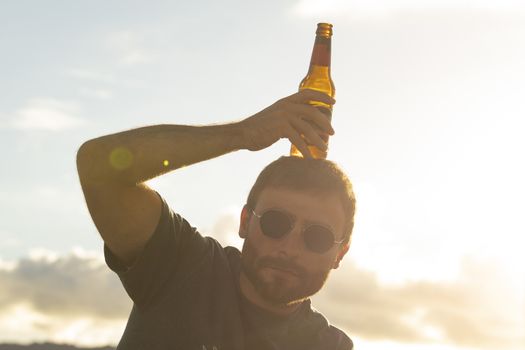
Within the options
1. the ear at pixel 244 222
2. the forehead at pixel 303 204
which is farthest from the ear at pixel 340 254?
the ear at pixel 244 222

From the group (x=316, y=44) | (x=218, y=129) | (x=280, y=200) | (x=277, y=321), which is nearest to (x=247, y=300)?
(x=277, y=321)

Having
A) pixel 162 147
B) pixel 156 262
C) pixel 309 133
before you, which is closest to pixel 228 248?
pixel 156 262

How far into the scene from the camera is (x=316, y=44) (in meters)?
7.23

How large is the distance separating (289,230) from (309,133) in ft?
4.18

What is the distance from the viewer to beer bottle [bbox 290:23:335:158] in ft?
23.3

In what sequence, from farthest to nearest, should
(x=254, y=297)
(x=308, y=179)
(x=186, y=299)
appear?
(x=308, y=179) → (x=254, y=297) → (x=186, y=299)

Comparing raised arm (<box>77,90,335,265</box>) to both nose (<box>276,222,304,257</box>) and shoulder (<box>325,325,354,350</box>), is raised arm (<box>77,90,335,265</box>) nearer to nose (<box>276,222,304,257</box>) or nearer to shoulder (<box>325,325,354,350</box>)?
nose (<box>276,222,304,257</box>)

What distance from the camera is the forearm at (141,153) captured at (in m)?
5.40

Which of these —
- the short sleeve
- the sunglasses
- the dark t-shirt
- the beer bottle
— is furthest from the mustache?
the beer bottle

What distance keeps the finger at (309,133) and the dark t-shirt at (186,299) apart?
3.67 feet

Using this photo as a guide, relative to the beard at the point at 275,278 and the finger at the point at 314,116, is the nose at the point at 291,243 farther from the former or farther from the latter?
the finger at the point at 314,116

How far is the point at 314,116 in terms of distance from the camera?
214 inches

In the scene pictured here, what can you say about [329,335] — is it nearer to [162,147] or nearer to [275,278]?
[275,278]

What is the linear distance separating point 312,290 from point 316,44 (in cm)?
197
